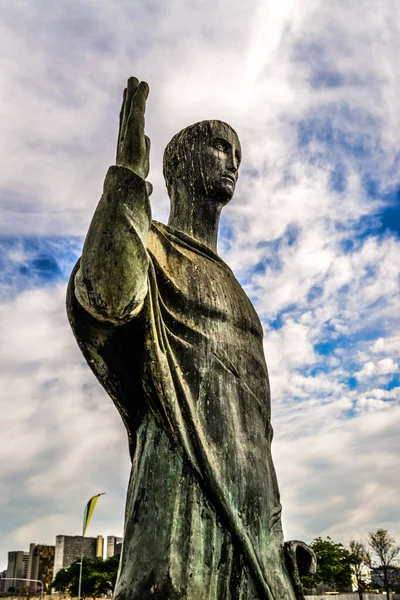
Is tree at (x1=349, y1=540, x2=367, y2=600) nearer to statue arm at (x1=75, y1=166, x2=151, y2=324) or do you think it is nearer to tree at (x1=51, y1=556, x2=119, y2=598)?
tree at (x1=51, y1=556, x2=119, y2=598)

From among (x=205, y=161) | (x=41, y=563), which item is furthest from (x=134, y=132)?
(x=41, y=563)

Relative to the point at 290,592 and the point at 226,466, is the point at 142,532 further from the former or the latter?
the point at 290,592

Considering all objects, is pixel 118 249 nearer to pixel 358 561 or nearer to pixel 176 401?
pixel 176 401

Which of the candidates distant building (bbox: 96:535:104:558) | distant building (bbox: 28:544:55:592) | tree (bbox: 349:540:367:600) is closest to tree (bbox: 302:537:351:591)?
tree (bbox: 349:540:367:600)

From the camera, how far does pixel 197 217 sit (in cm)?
424

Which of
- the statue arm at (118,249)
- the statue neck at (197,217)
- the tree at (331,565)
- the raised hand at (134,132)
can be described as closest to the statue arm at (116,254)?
the statue arm at (118,249)

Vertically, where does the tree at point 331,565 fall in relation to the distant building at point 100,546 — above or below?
below

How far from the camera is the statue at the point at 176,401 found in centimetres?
291

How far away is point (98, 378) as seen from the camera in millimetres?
3432

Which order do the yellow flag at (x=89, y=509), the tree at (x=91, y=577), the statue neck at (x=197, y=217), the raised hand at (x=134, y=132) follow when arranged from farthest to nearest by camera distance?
the tree at (x=91, y=577) < the yellow flag at (x=89, y=509) < the statue neck at (x=197, y=217) < the raised hand at (x=134, y=132)

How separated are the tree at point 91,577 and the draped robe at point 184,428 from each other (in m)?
52.6

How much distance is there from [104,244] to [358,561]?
49.6 metres

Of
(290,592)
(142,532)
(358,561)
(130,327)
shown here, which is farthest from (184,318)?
(358,561)

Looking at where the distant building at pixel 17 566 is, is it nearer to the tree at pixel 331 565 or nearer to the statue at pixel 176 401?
the tree at pixel 331 565
